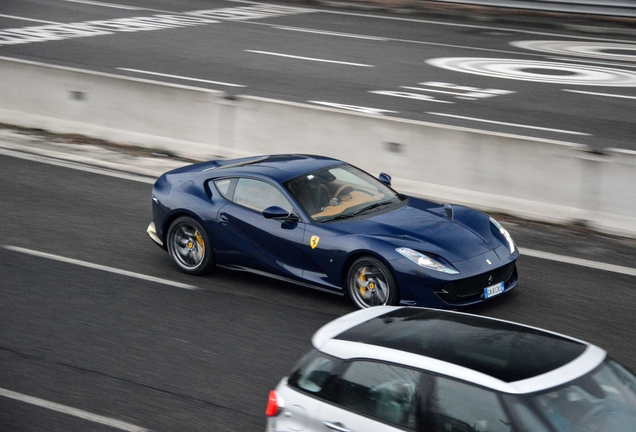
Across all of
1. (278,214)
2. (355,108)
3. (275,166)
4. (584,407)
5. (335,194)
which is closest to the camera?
(584,407)

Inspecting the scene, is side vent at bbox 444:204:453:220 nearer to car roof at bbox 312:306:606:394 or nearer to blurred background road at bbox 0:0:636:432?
blurred background road at bbox 0:0:636:432

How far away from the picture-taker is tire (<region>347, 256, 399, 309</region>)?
26.3 feet

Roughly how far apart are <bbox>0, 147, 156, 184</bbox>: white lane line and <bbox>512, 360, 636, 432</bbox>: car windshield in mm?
9777

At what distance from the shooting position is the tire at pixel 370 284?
803 centimetres

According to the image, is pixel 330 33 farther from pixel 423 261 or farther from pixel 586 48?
pixel 423 261

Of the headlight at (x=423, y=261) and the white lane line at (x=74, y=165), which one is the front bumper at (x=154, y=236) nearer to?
the headlight at (x=423, y=261)

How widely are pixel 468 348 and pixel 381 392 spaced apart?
1.74ft

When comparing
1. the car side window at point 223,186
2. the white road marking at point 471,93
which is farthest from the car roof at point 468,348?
the white road marking at point 471,93

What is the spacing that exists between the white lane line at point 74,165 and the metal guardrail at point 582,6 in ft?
55.6

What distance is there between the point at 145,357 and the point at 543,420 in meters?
4.19

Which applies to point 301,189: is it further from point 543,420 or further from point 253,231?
point 543,420

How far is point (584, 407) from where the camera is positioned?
432cm

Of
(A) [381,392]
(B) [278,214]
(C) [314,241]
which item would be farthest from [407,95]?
(A) [381,392]

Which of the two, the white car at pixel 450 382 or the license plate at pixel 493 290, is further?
the license plate at pixel 493 290
